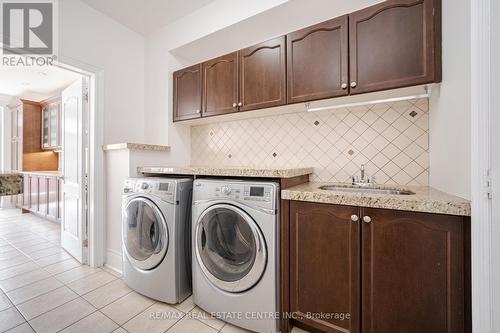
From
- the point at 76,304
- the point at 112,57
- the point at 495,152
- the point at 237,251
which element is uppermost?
the point at 112,57

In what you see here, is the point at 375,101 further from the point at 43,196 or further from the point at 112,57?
the point at 43,196

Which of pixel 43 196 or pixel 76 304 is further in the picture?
pixel 43 196

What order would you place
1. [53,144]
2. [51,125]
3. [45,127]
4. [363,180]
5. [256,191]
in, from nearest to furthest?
[256,191], [363,180], [53,144], [51,125], [45,127]

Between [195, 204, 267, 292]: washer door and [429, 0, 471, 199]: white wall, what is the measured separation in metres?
1.08

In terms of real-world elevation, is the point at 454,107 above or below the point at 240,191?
above

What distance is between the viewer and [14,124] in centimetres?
457

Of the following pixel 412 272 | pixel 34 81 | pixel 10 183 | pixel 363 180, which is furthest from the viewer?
pixel 34 81

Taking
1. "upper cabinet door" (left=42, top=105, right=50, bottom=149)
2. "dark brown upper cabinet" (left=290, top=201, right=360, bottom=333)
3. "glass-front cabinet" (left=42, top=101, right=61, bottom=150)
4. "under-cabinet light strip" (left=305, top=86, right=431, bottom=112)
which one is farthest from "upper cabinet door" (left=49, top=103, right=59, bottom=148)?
"dark brown upper cabinet" (left=290, top=201, right=360, bottom=333)

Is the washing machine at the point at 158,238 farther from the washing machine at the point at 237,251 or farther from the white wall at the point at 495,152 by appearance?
the white wall at the point at 495,152

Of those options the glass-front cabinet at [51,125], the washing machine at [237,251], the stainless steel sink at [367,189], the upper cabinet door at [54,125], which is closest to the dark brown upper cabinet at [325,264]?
the washing machine at [237,251]

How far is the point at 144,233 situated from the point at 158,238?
0.17 m

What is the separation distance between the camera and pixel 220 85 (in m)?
2.03

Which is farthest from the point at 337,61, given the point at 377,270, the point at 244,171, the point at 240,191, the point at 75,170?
the point at 75,170

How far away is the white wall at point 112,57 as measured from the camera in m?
1.94
